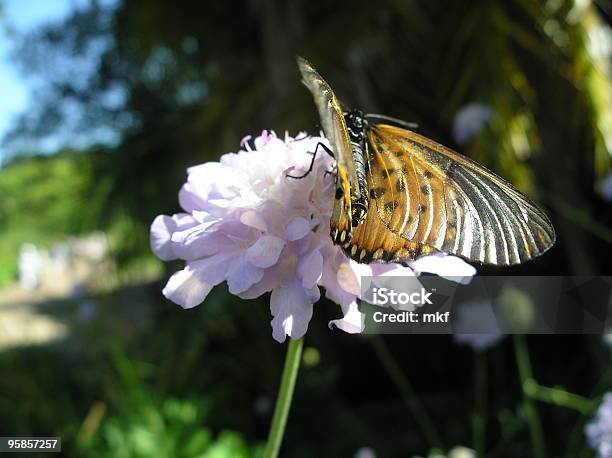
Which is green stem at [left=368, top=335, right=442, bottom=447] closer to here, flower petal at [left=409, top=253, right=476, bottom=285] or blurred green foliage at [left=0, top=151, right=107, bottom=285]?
flower petal at [left=409, top=253, right=476, bottom=285]

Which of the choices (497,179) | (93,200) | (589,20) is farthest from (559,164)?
(93,200)

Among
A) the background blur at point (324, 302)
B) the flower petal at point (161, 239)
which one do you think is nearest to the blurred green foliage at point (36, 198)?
the background blur at point (324, 302)

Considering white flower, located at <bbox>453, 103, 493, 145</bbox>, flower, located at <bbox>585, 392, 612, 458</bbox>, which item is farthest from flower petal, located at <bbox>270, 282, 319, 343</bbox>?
white flower, located at <bbox>453, 103, 493, 145</bbox>

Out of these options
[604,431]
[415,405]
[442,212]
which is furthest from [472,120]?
[442,212]

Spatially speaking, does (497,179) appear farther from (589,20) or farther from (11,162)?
(11,162)

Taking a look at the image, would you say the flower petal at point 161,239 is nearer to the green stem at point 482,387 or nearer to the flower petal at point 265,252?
the flower petal at point 265,252

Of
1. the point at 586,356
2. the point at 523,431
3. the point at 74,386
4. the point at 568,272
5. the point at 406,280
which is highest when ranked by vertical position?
the point at 406,280

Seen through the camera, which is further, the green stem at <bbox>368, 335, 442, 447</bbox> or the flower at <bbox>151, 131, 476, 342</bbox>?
A: the green stem at <bbox>368, 335, 442, 447</bbox>
